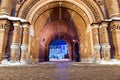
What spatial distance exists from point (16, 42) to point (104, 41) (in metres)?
5.81

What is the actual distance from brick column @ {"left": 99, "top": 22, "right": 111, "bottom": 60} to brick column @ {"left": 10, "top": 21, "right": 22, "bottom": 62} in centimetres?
559

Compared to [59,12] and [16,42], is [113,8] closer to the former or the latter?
[59,12]

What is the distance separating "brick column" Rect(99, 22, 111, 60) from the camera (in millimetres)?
7283

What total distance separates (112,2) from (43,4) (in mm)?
4982

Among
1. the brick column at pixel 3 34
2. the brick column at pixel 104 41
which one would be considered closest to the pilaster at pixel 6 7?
the brick column at pixel 3 34

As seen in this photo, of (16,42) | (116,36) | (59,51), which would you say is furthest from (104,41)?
(59,51)

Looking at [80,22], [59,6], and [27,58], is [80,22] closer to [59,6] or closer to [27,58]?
[59,6]

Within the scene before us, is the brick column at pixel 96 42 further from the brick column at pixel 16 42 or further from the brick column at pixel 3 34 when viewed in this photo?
the brick column at pixel 3 34

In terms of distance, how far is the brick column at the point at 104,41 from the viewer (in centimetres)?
728

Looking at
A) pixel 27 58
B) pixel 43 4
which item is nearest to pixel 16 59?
pixel 27 58

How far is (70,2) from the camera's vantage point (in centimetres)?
889

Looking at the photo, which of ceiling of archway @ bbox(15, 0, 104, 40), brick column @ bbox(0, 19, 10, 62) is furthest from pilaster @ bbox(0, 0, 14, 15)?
ceiling of archway @ bbox(15, 0, 104, 40)

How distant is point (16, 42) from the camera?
726 centimetres

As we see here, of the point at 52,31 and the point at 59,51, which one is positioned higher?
the point at 52,31
